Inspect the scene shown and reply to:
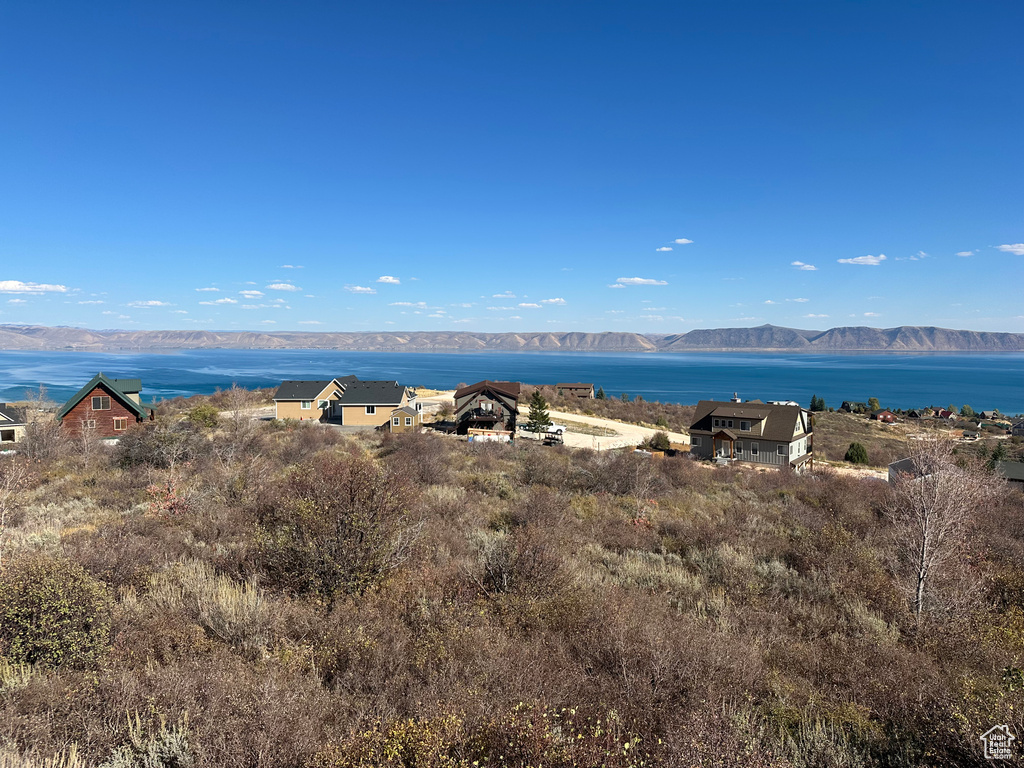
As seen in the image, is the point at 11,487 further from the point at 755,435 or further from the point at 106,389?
the point at 755,435

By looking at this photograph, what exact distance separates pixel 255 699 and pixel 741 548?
9.98 meters

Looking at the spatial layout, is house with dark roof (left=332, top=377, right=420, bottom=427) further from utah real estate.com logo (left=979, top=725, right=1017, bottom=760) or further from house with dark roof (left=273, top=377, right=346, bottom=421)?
utah real estate.com logo (left=979, top=725, right=1017, bottom=760)

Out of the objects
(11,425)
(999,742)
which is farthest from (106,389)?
(999,742)

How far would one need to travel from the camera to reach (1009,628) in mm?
6973

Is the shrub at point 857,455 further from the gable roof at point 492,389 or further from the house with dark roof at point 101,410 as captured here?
the house with dark roof at point 101,410

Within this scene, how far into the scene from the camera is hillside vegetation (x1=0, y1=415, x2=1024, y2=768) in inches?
156

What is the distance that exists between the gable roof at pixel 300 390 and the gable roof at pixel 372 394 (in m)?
3.08

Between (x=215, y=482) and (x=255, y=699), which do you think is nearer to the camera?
(x=255, y=699)

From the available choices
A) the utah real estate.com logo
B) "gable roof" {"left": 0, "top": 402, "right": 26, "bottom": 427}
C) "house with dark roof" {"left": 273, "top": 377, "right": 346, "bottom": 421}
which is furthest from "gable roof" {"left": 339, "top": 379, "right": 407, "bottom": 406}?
the utah real estate.com logo

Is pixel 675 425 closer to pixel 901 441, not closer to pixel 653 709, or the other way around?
pixel 901 441

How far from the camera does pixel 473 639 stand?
5617 millimetres

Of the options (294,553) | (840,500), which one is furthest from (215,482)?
(840,500)

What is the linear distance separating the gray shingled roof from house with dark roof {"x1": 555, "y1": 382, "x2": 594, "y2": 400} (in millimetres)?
31481

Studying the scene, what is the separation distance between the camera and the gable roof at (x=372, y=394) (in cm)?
4276
